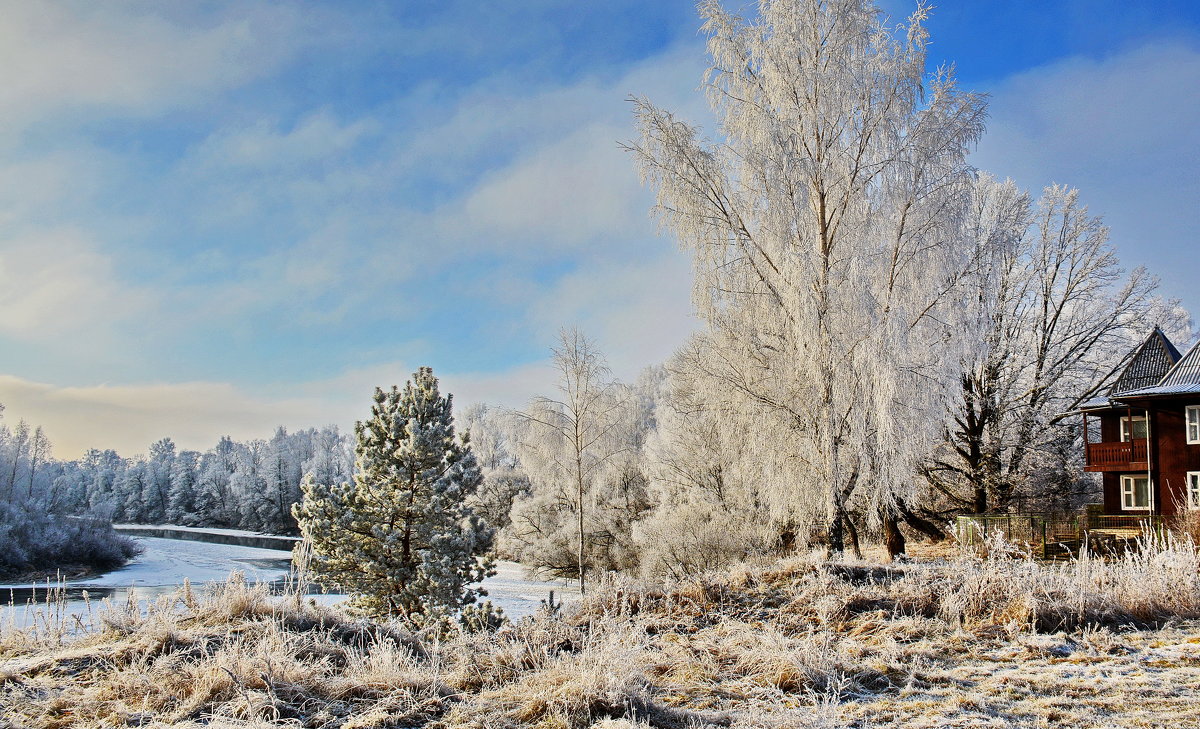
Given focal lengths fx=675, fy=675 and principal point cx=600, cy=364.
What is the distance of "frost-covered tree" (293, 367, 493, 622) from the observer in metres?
15.2

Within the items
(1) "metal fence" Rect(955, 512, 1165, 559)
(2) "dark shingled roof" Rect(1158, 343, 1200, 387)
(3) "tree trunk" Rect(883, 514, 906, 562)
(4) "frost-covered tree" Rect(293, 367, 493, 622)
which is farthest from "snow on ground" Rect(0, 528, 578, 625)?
(2) "dark shingled roof" Rect(1158, 343, 1200, 387)

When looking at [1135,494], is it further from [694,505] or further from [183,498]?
[183,498]

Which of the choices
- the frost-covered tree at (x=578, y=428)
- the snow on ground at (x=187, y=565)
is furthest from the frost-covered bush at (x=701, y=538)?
the snow on ground at (x=187, y=565)

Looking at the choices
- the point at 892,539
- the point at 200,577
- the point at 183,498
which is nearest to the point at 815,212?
the point at 892,539

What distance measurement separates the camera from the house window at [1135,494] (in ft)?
70.1

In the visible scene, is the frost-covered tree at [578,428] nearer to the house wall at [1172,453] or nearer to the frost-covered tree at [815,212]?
the frost-covered tree at [815,212]

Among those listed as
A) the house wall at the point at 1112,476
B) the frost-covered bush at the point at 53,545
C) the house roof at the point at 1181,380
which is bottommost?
the frost-covered bush at the point at 53,545

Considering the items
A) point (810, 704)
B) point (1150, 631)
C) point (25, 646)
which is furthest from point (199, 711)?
point (1150, 631)

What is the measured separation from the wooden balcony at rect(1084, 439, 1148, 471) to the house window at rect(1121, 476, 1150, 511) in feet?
3.58

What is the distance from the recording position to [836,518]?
11.5 meters

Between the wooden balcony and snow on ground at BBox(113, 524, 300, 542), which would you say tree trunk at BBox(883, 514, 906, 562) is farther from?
snow on ground at BBox(113, 524, 300, 542)

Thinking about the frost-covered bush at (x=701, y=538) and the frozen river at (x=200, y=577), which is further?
the frozen river at (x=200, y=577)

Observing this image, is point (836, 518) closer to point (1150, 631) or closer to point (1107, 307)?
point (1150, 631)

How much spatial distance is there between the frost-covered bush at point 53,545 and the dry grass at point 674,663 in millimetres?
43516
